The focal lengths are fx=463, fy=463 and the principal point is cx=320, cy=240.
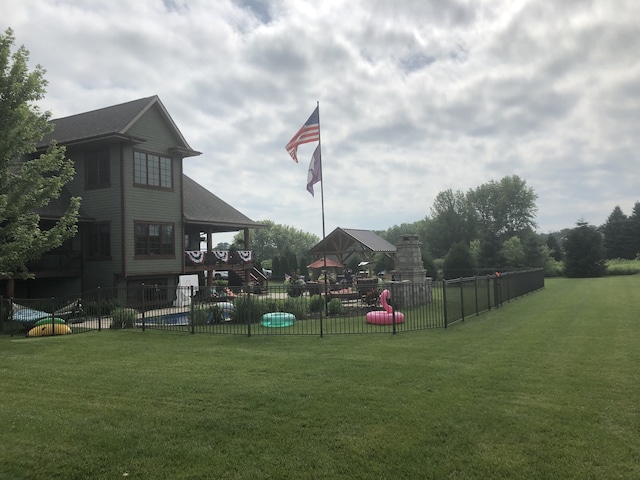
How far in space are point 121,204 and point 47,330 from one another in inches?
329

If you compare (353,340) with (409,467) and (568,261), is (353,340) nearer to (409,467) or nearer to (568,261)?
(409,467)

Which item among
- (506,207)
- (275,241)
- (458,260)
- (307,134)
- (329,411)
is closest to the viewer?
(329,411)

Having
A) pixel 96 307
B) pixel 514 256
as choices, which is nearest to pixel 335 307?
pixel 96 307

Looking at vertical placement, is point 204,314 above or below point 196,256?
below

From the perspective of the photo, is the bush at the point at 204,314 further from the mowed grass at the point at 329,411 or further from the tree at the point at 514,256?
the tree at the point at 514,256

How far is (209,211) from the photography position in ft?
90.2

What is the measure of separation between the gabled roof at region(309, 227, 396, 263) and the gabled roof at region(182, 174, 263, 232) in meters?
5.94

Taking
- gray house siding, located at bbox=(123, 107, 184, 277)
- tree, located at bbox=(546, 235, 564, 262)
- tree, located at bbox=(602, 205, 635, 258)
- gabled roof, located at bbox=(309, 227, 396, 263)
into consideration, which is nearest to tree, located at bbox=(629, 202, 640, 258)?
tree, located at bbox=(602, 205, 635, 258)

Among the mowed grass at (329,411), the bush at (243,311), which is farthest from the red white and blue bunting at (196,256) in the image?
the mowed grass at (329,411)

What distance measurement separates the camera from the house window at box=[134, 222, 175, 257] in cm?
2189

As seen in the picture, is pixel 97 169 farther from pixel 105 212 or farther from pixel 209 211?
pixel 209 211

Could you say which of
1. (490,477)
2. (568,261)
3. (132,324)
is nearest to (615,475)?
(490,477)

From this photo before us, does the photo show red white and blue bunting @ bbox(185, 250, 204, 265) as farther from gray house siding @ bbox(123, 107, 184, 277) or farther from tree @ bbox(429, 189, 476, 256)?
tree @ bbox(429, 189, 476, 256)

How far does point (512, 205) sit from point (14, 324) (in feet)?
256
